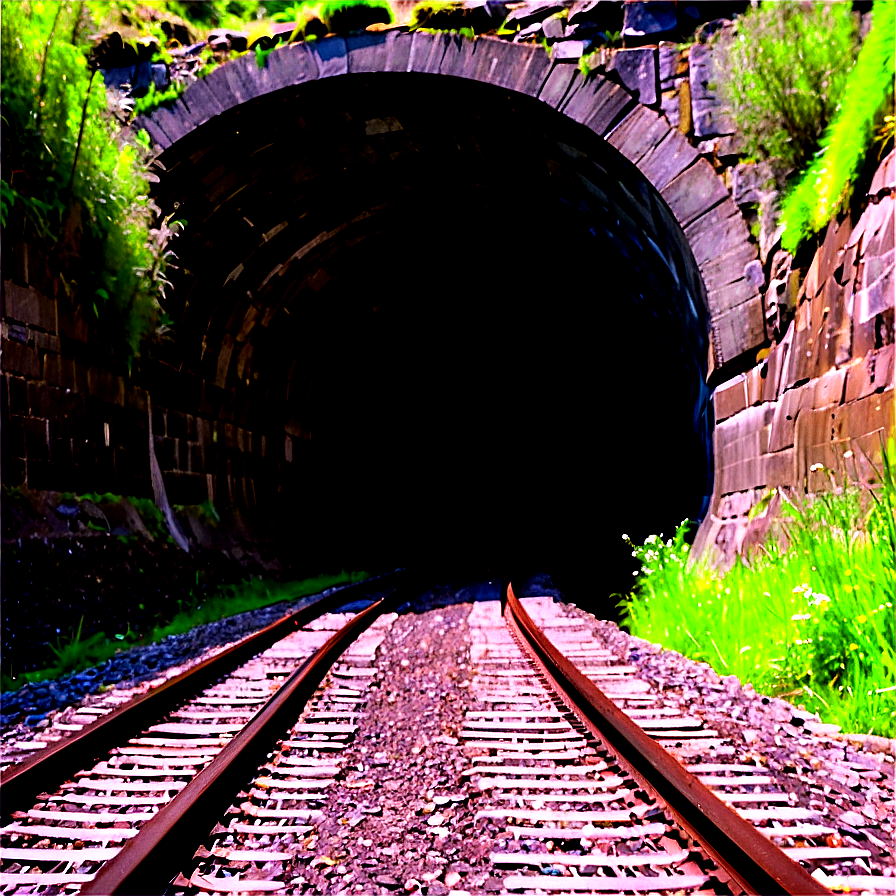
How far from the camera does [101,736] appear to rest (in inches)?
126

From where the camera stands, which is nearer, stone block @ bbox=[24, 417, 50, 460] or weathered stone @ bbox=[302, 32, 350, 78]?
stone block @ bbox=[24, 417, 50, 460]

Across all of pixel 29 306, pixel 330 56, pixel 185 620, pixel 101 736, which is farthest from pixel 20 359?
pixel 330 56

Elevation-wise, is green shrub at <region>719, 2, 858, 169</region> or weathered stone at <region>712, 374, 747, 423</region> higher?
green shrub at <region>719, 2, 858, 169</region>

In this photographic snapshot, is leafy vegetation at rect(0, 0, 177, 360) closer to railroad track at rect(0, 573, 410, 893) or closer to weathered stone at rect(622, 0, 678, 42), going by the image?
railroad track at rect(0, 573, 410, 893)

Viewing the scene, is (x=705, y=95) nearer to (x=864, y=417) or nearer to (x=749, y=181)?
(x=749, y=181)

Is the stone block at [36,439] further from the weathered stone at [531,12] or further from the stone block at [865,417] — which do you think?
the stone block at [865,417]

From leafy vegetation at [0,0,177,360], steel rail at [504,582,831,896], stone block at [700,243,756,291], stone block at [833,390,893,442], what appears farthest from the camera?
stone block at [700,243,756,291]

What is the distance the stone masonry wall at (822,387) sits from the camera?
475 cm

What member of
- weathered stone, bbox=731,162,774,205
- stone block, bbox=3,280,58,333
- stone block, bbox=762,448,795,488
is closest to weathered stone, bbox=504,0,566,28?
weathered stone, bbox=731,162,774,205

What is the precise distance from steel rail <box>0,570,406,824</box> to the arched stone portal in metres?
5.48

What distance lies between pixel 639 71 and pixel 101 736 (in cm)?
757

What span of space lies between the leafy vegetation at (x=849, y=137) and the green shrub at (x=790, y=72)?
206mm

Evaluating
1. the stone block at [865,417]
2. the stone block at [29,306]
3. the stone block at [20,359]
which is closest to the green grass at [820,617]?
the stone block at [865,417]

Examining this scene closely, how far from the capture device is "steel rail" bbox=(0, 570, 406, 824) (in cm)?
266
